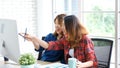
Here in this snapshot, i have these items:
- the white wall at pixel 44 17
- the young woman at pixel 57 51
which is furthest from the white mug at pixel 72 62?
the white wall at pixel 44 17

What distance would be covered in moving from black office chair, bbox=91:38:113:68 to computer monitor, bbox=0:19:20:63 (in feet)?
3.05

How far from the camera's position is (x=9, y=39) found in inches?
81.7

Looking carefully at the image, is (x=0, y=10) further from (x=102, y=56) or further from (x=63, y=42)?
(x=102, y=56)

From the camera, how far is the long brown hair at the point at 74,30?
233 cm

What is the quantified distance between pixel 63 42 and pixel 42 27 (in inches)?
64.0

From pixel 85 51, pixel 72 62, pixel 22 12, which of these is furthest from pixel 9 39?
pixel 22 12

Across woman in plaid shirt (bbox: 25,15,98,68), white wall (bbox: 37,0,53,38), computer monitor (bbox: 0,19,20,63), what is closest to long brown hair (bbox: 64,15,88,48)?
woman in plaid shirt (bbox: 25,15,98,68)

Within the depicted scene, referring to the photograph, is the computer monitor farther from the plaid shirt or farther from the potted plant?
the plaid shirt

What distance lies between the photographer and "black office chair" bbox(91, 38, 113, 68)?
2404 mm

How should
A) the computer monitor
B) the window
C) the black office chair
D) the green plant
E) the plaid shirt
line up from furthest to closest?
the window
the black office chair
the plaid shirt
the computer monitor
the green plant

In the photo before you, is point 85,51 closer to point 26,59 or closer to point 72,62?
point 72,62

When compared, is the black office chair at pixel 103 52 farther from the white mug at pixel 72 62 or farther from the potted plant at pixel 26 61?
the potted plant at pixel 26 61

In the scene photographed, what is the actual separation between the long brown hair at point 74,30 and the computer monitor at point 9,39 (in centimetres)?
62

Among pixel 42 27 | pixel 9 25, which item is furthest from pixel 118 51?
pixel 9 25
